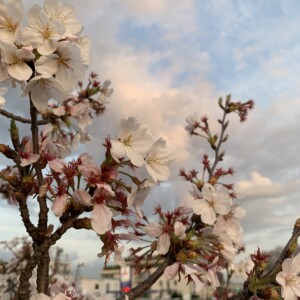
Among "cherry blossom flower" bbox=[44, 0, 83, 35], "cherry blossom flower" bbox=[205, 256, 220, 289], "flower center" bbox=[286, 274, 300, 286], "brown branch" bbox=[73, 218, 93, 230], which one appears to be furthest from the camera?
"cherry blossom flower" bbox=[205, 256, 220, 289]

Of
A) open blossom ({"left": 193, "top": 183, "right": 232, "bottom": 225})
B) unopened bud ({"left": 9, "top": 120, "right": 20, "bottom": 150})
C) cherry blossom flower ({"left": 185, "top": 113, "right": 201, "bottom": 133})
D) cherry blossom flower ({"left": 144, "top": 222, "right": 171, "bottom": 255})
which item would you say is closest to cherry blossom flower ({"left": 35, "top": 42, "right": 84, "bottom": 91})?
unopened bud ({"left": 9, "top": 120, "right": 20, "bottom": 150})

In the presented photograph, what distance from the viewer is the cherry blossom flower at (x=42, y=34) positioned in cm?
158

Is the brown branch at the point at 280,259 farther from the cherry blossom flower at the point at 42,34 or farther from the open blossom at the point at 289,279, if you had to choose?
the cherry blossom flower at the point at 42,34

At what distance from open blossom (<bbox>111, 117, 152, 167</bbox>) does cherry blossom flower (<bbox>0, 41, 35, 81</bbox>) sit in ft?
1.28

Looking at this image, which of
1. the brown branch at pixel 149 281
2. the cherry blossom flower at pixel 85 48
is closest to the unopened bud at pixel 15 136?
the cherry blossom flower at pixel 85 48

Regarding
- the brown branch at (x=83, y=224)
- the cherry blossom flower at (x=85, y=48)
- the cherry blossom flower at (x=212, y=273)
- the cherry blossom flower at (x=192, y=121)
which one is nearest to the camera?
the brown branch at (x=83, y=224)

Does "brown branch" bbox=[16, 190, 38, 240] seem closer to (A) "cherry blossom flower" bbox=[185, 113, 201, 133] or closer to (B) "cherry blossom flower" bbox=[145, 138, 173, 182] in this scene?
(B) "cherry blossom flower" bbox=[145, 138, 173, 182]

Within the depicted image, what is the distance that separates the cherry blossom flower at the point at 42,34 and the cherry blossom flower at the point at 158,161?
0.51 m

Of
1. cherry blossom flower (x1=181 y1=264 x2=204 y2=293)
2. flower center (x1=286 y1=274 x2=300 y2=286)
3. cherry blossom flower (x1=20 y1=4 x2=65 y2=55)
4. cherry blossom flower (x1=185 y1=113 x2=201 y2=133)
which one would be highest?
cherry blossom flower (x1=185 y1=113 x2=201 y2=133)

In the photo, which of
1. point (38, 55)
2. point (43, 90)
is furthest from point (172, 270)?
point (38, 55)

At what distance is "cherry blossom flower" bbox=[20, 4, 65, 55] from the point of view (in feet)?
5.20

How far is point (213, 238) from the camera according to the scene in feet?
8.18

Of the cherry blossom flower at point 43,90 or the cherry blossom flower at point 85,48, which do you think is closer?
the cherry blossom flower at point 43,90

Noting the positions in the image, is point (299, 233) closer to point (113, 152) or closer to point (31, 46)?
point (113, 152)
